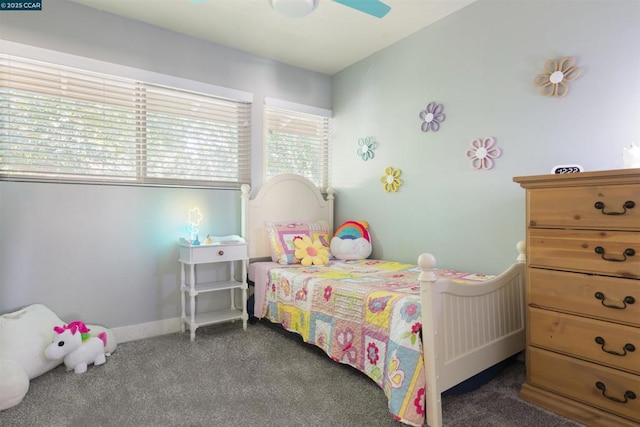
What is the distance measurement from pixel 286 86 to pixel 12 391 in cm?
307

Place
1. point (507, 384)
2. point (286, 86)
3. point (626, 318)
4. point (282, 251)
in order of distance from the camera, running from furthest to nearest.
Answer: point (286, 86)
point (282, 251)
point (507, 384)
point (626, 318)

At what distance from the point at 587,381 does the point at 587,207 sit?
772 mm

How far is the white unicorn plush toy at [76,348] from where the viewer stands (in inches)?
82.9

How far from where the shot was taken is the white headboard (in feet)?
10.6

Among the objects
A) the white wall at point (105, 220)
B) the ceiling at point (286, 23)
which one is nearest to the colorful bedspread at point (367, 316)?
the white wall at point (105, 220)

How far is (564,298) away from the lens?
1.65m

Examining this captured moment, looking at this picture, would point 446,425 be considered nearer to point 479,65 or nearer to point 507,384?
point 507,384

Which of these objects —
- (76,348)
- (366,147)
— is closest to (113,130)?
(76,348)

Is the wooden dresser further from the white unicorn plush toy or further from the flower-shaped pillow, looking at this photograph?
the white unicorn plush toy

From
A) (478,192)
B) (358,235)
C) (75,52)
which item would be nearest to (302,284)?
(358,235)

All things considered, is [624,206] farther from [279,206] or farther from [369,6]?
[279,206]

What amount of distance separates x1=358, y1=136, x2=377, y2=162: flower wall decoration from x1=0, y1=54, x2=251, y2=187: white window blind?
1.09m

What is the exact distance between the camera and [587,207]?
5.18ft

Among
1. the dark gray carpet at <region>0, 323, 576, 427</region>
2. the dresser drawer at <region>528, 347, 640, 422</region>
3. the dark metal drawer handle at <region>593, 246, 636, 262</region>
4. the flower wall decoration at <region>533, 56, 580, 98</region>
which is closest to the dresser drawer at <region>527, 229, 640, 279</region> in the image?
the dark metal drawer handle at <region>593, 246, 636, 262</region>
